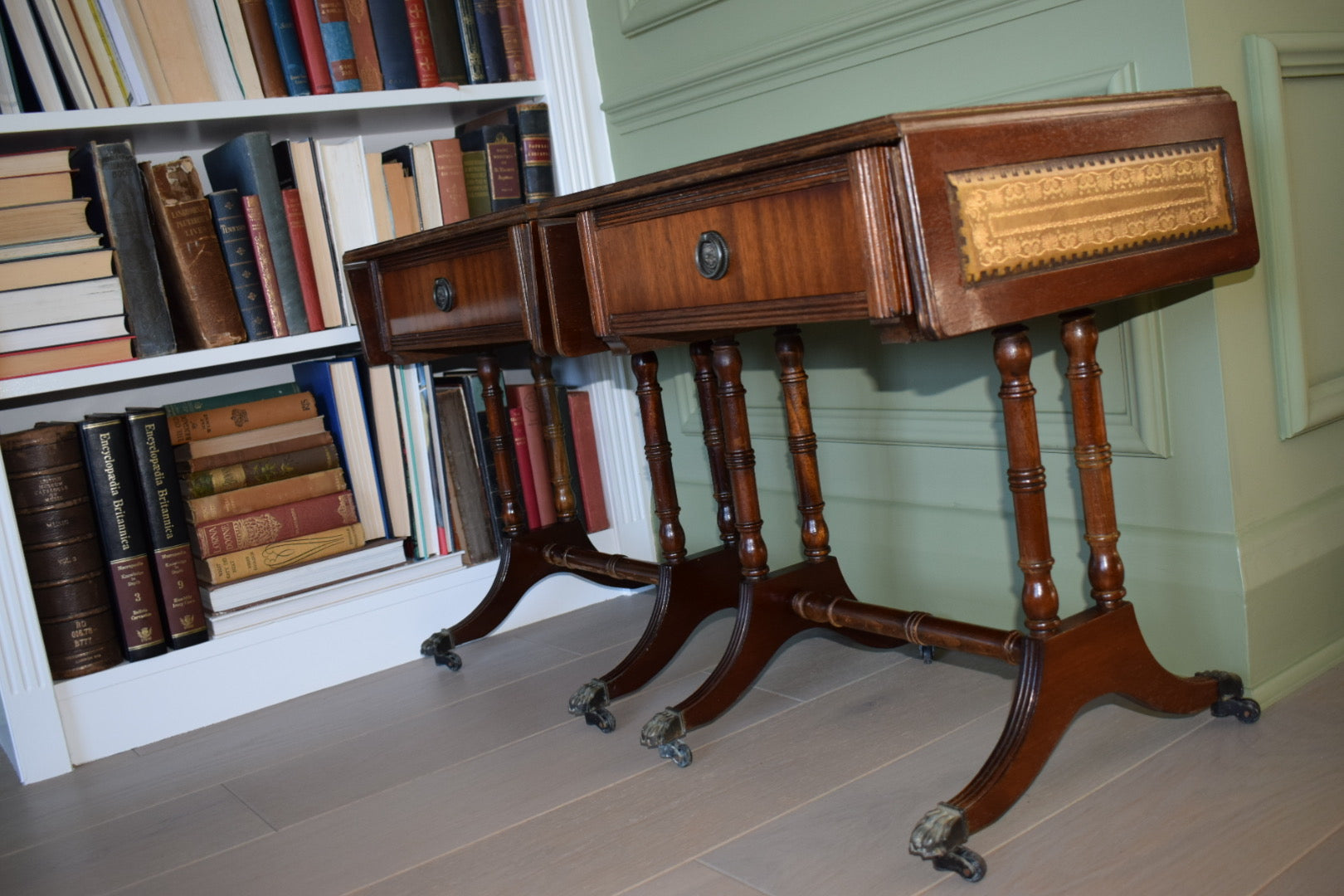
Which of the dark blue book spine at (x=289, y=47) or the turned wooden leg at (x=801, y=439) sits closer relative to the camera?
the turned wooden leg at (x=801, y=439)

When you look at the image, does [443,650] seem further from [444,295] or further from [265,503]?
[444,295]

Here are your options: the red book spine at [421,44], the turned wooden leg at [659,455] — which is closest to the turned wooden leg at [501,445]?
the turned wooden leg at [659,455]

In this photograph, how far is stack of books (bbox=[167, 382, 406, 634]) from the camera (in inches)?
68.3

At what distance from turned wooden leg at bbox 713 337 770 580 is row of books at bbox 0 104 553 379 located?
2.28 feet

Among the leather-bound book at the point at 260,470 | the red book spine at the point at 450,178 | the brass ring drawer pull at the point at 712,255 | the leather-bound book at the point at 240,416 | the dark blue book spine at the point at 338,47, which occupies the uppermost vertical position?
the dark blue book spine at the point at 338,47

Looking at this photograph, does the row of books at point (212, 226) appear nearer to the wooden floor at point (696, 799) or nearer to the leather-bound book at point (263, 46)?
the leather-bound book at point (263, 46)

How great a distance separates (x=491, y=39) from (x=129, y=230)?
654 millimetres

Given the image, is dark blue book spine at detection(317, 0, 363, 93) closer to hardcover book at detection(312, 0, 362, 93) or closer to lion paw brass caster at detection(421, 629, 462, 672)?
hardcover book at detection(312, 0, 362, 93)

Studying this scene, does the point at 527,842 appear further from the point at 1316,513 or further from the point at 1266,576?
the point at 1316,513

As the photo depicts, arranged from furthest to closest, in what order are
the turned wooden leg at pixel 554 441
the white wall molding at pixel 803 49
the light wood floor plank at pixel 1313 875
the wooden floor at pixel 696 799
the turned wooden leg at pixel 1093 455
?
the turned wooden leg at pixel 554 441 → the white wall molding at pixel 803 49 → the turned wooden leg at pixel 1093 455 → the wooden floor at pixel 696 799 → the light wood floor plank at pixel 1313 875

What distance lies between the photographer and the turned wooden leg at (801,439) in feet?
4.61

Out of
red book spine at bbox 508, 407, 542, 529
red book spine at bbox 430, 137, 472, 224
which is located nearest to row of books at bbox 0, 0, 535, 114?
red book spine at bbox 430, 137, 472, 224

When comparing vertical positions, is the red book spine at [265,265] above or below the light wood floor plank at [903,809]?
above

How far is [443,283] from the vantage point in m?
1.58
